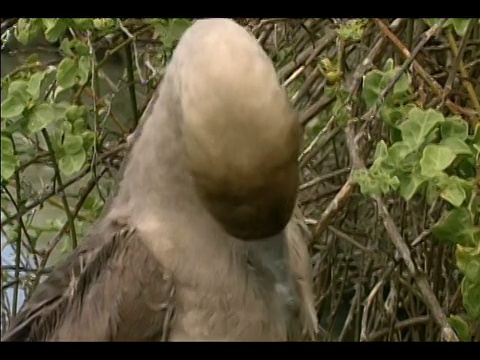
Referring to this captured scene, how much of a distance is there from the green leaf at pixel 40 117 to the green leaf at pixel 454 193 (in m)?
0.60

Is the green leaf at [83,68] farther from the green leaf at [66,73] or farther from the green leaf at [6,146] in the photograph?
the green leaf at [6,146]

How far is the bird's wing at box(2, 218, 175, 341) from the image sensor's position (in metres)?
1.10

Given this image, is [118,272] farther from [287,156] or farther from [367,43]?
[367,43]

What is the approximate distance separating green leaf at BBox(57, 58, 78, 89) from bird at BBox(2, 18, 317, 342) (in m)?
0.24

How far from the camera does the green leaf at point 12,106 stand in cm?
128

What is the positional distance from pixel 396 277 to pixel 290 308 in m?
0.73

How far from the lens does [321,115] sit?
183cm

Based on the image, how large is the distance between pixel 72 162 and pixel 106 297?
32 cm

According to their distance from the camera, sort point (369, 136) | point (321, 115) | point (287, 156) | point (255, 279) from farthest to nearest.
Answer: point (321, 115)
point (369, 136)
point (255, 279)
point (287, 156)

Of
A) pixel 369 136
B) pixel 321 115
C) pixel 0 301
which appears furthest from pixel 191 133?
pixel 0 301

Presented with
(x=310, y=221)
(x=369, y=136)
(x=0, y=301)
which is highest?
(x=369, y=136)

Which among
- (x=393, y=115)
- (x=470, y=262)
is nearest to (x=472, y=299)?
(x=470, y=262)

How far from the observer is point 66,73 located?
140 cm

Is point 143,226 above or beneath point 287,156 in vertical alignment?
beneath
